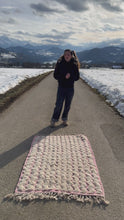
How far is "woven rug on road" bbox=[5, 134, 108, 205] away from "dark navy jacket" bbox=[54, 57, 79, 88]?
6.25ft

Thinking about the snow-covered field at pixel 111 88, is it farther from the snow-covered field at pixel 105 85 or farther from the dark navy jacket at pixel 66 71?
the dark navy jacket at pixel 66 71

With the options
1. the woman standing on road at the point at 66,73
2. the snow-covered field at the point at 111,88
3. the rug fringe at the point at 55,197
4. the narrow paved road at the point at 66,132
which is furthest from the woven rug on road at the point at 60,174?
the snow-covered field at the point at 111,88

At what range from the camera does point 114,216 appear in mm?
2174

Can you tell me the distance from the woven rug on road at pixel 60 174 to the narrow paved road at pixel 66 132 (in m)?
0.12

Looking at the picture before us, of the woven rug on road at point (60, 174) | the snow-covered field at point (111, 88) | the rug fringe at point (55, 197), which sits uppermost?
the snow-covered field at point (111, 88)

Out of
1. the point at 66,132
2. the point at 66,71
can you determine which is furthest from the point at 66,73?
the point at 66,132

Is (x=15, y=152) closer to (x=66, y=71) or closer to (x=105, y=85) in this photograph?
(x=66, y=71)

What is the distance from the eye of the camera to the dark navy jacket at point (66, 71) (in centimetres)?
476

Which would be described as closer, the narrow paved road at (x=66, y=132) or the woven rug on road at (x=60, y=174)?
the narrow paved road at (x=66, y=132)

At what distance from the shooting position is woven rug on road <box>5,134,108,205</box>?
2.46m

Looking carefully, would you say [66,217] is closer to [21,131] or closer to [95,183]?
[95,183]

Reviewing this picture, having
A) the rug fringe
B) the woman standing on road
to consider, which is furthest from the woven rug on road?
the woman standing on road

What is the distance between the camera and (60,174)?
292 cm

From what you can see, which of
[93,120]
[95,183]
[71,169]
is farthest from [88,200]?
[93,120]
